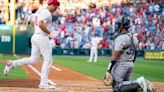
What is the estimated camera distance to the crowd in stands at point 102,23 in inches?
1353

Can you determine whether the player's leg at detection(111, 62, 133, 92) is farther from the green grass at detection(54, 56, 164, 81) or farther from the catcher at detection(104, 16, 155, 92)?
the green grass at detection(54, 56, 164, 81)

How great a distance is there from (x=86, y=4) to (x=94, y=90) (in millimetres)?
26401

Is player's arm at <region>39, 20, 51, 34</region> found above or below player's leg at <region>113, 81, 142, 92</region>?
above

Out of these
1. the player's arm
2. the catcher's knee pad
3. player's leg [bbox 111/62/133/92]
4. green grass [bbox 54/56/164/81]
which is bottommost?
green grass [bbox 54/56/164/81]

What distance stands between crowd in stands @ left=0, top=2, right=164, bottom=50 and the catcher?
25.3 m

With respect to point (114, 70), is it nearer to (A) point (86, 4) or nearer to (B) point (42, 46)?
(B) point (42, 46)

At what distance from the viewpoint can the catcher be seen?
27.2ft

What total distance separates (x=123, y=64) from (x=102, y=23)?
27.4m

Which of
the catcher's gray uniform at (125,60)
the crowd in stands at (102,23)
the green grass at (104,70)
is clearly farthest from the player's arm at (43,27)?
the crowd in stands at (102,23)

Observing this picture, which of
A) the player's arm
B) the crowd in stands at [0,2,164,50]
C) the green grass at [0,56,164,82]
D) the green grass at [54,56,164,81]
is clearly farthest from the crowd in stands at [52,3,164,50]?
the player's arm

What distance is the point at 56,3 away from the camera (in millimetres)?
10695

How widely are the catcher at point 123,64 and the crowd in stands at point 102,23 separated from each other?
82.9 ft

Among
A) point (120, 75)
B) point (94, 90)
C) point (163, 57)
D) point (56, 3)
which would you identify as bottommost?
point (163, 57)

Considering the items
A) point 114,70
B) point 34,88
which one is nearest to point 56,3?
point 34,88
